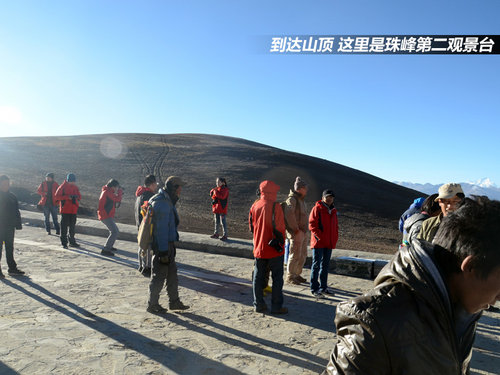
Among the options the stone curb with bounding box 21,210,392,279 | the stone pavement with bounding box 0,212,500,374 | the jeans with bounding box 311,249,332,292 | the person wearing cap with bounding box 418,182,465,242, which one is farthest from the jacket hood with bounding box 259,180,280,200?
the stone curb with bounding box 21,210,392,279

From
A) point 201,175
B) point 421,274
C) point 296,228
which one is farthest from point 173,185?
point 201,175

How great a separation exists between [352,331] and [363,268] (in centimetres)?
681

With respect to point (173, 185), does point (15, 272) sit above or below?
below

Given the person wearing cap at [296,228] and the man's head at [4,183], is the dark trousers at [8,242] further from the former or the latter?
the person wearing cap at [296,228]

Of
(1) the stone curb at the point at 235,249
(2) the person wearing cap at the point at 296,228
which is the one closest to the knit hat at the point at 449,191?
(2) the person wearing cap at the point at 296,228

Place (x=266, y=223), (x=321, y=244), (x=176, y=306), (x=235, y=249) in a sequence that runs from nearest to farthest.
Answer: (x=176, y=306) < (x=266, y=223) < (x=321, y=244) < (x=235, y=249)

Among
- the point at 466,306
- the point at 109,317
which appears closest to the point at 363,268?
the point at 109,317

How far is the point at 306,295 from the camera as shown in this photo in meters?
6.21

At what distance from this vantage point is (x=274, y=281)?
5262mm

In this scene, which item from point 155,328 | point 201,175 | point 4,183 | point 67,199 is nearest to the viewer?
point 155,328

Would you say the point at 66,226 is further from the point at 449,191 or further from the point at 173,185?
the point at 449,191

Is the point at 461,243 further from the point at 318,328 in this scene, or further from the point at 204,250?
the point at 204,250

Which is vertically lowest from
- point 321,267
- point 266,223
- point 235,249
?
point 235,249

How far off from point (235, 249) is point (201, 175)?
24669 mm
